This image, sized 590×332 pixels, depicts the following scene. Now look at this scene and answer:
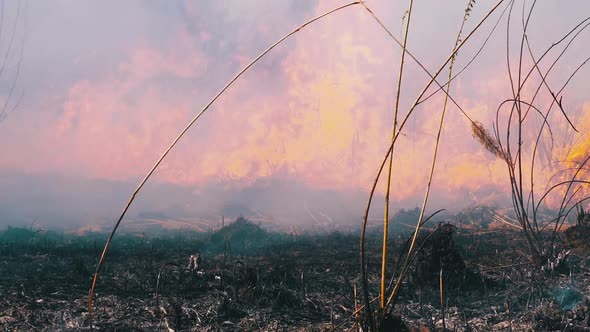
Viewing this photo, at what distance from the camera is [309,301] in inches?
258

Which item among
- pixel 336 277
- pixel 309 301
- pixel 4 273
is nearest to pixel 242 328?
pixel 309 301

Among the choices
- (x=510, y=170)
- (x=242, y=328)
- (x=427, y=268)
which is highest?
(x=510, y=170)

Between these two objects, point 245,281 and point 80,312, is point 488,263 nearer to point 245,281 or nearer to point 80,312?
point 245,281

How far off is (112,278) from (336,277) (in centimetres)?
435

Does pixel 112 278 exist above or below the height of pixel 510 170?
below

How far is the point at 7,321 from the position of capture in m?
5.31

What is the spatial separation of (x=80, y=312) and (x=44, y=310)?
1.72 ft

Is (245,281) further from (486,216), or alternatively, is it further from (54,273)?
(486,216)

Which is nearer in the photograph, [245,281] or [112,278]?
[245,281]

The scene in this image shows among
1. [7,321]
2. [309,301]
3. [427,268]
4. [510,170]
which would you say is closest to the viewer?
[510,170]

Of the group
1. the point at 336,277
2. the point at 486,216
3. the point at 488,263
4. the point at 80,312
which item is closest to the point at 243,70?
the point at 80,312

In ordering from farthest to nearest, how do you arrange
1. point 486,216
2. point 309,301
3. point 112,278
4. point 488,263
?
point 486,216, point 488,263, point 112,278, point 309,301

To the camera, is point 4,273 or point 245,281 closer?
point 245,281

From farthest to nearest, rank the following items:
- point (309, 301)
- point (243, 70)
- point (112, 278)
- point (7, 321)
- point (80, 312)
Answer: point (112, 278) → point (309, 301) → point (80, 312) → point (7, 321) → point (243, 70)
